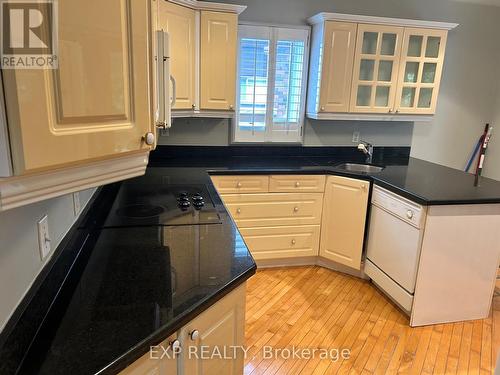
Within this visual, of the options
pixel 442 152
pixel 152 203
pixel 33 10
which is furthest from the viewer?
pixel 442 152

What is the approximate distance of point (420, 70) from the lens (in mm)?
3250

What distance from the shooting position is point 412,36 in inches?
126

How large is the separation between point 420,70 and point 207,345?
10.1 ft

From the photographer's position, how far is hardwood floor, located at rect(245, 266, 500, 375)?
→ 2.10 metres

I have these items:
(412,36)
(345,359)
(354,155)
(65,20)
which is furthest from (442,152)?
(65,20)

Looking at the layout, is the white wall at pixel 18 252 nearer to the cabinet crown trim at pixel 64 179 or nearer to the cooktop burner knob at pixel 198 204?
the cabinet crown trim at pixel 64 179

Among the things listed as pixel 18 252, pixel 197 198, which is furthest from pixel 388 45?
pixel 18 252

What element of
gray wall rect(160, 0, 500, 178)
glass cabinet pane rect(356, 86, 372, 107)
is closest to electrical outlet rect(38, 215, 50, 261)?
gray wall rect(160, 0, 500, 178)

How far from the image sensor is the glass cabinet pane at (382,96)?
3271 mm

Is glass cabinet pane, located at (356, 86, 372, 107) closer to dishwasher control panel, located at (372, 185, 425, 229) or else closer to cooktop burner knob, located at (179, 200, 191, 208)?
dishwasher control panel, located at (372, 185, 425, 229)

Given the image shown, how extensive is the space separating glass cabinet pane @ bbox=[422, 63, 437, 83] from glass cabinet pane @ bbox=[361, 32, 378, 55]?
0.52 meters

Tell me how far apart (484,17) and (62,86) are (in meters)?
4.27

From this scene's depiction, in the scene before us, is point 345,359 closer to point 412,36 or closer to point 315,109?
point 315,109

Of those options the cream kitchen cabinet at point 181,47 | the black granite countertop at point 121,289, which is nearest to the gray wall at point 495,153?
the black granite countertop at point 121,289
